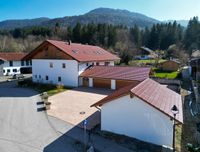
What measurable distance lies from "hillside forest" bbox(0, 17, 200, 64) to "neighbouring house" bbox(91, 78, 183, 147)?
50.2 metres

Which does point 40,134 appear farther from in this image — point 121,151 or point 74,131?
point 121,151

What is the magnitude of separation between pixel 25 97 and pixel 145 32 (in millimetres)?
75680

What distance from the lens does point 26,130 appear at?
14922mm

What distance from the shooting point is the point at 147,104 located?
12.8 meters

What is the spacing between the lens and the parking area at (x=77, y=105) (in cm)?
1707

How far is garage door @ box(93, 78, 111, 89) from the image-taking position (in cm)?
2911

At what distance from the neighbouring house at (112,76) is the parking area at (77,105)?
1382 millimetres

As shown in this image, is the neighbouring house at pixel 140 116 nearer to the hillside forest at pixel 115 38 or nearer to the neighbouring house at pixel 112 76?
the neighbouring house at pixel 112 76

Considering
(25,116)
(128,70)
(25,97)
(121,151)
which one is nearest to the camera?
(121,151)

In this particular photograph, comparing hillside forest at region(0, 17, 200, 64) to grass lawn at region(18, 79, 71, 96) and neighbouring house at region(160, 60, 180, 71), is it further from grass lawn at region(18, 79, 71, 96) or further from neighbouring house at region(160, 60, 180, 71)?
grass lawn at region(18, 79, 71, 96)

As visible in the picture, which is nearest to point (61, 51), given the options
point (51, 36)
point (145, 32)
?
point (51, 36)

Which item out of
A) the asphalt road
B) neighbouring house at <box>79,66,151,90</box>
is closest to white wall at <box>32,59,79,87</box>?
neighbouring house at <box>79,66,151,90</box>

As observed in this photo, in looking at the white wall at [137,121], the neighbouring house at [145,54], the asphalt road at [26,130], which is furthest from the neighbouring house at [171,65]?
the white wall at [137,121]

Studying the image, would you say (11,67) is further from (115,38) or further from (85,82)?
(115,38)
